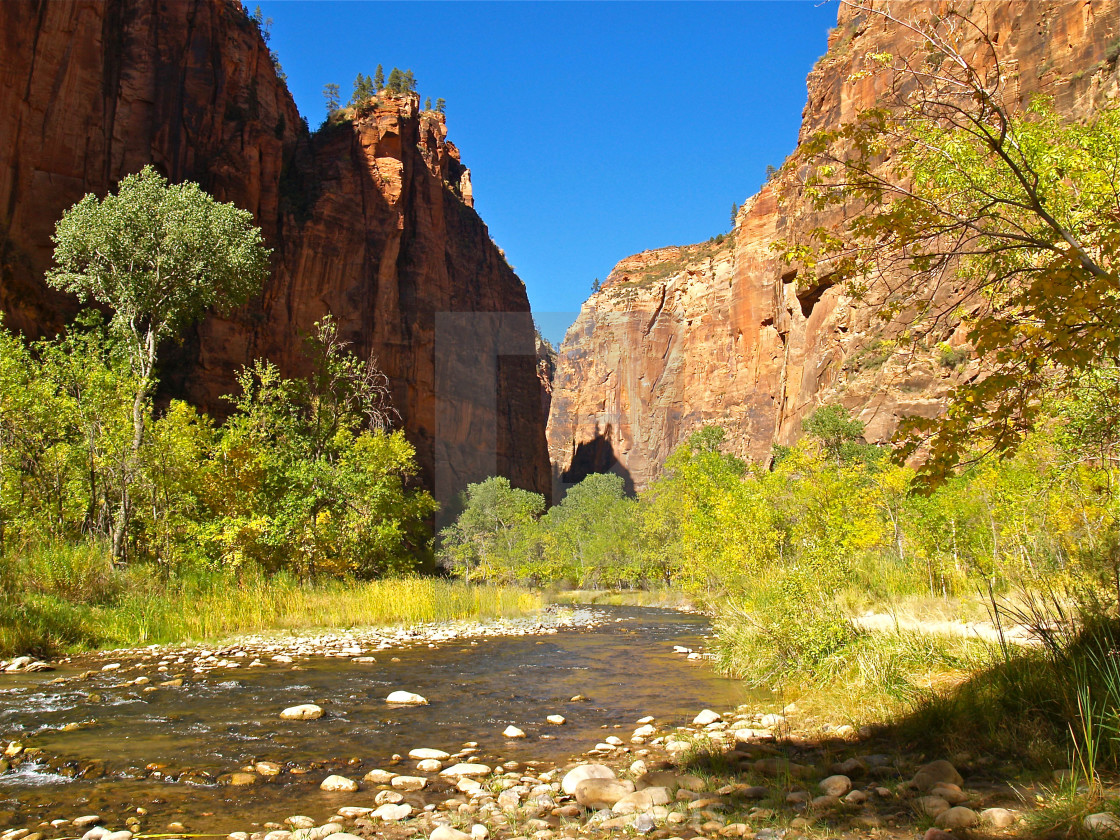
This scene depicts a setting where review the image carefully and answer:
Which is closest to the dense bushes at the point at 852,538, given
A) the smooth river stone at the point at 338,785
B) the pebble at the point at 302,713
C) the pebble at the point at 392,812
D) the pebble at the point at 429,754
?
the pebble at the point at 392,812

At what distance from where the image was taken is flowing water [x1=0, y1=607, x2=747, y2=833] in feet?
15.6

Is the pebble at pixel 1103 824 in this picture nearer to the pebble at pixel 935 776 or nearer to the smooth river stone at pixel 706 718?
the pebble at pixel 935 776

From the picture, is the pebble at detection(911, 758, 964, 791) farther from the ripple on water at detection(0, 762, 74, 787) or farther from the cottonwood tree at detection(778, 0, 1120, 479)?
the ripple on water at detection(0, 762, 74, 787)

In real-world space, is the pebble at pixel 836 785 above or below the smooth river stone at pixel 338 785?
above

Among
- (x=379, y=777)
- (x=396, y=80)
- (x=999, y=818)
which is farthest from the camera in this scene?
(x=396, y=80)

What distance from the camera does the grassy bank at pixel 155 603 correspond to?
36.8 feet

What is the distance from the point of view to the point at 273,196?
58.5 m

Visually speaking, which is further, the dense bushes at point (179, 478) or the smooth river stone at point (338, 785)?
the dense bushes at point (179, 478)

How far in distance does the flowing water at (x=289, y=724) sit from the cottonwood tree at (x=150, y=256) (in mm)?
15842

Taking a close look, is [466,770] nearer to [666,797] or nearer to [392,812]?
[392,812]

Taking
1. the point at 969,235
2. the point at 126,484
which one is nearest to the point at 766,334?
the point at 126,484

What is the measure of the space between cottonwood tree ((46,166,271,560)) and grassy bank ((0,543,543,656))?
9.31m

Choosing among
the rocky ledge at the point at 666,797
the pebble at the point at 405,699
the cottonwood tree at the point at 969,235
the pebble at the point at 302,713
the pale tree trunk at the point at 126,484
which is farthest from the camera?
the pale tree trunk at the point at 126,484

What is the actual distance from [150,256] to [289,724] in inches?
850
